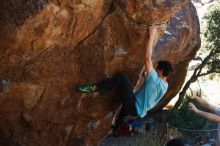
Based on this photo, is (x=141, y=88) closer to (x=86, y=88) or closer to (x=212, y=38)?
(x=86, y=88)

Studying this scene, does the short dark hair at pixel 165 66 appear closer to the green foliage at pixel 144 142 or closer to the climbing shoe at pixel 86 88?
the climbing shoe at pixel 86 88

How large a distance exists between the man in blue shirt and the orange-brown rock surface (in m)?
0.26

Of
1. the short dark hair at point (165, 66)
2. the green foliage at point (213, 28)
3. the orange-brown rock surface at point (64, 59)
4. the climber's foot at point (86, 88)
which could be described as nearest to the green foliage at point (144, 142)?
the orange-brown rock surface at point (64, 59)

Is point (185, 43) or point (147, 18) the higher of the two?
point (147, 18)

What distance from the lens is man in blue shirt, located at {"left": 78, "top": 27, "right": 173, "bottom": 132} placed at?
25.5 feet

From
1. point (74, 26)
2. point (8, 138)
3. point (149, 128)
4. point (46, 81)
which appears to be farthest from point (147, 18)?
point (149, 128)

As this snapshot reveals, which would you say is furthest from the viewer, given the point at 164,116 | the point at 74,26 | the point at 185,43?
the point at 164,116

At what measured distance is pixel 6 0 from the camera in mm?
7000

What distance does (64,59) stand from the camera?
8.15 m

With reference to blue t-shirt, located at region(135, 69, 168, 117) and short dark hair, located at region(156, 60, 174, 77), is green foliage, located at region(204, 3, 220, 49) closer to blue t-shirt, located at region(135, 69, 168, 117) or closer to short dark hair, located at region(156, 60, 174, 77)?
blue t-shirt, located at region(135, 69, 168, 117)

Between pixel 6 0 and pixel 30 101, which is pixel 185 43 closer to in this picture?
pixel 30 101

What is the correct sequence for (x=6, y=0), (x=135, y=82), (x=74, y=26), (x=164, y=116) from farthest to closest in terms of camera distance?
1. (x=164, y=116)
2. (x=135, y=82)
3. (x=74, y=26)
4. (x=6, y=0)

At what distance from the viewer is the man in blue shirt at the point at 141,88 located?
777 centimetres

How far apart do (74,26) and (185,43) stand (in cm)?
578
